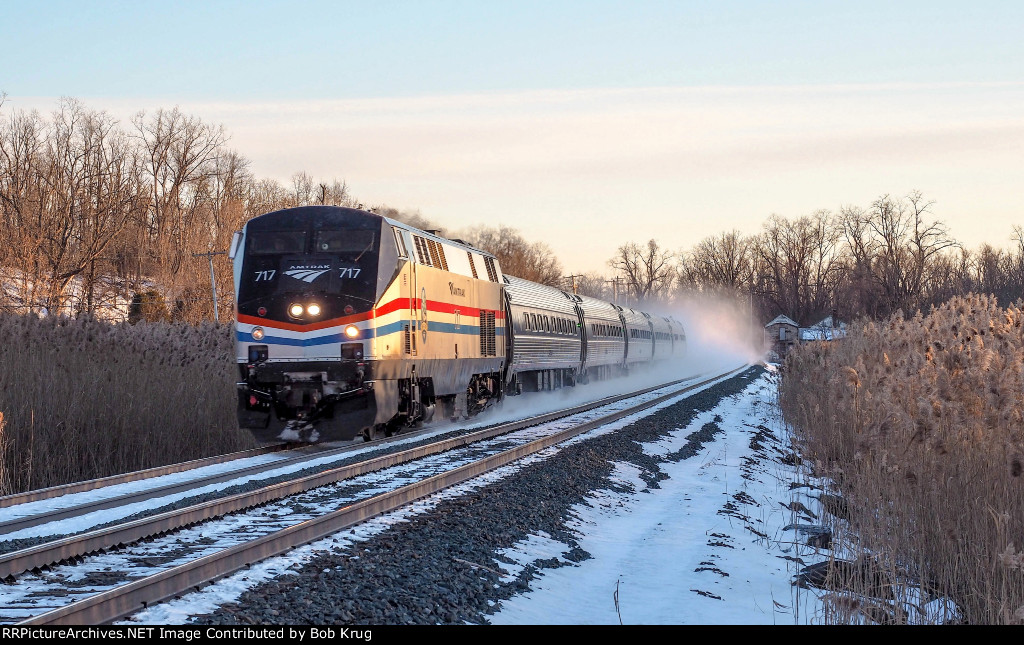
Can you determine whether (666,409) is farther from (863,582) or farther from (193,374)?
(863,582)

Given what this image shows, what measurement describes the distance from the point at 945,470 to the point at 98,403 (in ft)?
33.8

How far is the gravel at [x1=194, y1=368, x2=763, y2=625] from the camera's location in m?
5.28

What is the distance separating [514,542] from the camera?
7680 millimetres

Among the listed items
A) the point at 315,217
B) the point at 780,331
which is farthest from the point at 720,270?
the point at 315,217

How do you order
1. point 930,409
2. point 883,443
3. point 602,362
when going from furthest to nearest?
point 602,362 → point 883,443 → point 930,409

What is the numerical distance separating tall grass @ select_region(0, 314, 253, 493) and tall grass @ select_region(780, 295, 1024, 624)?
874 cm

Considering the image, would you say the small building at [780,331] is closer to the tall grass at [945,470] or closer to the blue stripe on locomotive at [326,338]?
the blue stripe on locomotive at [326,338]

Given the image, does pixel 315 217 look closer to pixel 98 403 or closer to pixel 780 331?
pixel 98 403

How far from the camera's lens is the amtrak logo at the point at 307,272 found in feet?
46.8

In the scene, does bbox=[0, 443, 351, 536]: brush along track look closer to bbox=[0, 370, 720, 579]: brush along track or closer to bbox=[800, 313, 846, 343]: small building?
bbox=[0, 370, 720, 579]: brush along track

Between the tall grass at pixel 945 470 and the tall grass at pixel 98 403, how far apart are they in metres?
8.74

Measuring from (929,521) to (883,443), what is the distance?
2.63 m
